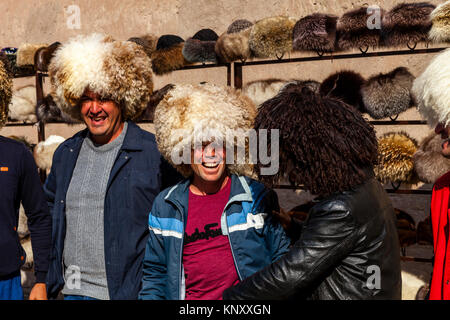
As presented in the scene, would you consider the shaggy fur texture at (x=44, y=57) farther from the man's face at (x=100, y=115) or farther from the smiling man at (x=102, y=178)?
the man's face at (x=100, y=115)

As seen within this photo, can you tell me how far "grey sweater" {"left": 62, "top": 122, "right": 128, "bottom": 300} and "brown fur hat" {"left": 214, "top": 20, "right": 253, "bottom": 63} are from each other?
1.38 m

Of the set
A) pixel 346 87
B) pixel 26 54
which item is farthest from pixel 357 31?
pixel 26 54

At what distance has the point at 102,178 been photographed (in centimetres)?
206

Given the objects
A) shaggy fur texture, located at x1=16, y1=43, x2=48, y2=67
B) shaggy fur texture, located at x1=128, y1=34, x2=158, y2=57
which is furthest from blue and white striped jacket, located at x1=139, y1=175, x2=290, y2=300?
shaggy fur texture, located at x1=16, y1=43, x2=48, y2=67

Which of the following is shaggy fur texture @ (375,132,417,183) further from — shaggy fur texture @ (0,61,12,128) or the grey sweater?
shaggy fur texture @ (0,61,12,128)

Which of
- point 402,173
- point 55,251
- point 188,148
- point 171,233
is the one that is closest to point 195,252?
point 171,233

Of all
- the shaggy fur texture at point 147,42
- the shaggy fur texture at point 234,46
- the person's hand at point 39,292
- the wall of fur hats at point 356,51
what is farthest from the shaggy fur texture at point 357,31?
the person's hand at point 39,292

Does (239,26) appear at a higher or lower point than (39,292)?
higher

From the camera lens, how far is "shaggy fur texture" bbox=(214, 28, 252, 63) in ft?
10.3

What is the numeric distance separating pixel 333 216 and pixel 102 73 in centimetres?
136

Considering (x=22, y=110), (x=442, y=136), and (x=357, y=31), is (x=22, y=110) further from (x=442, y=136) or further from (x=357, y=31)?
(x=442, y=136)

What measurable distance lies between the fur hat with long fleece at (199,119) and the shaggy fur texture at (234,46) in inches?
49.1

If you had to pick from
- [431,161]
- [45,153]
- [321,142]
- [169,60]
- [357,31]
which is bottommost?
[45,153]

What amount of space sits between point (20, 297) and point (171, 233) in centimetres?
81
